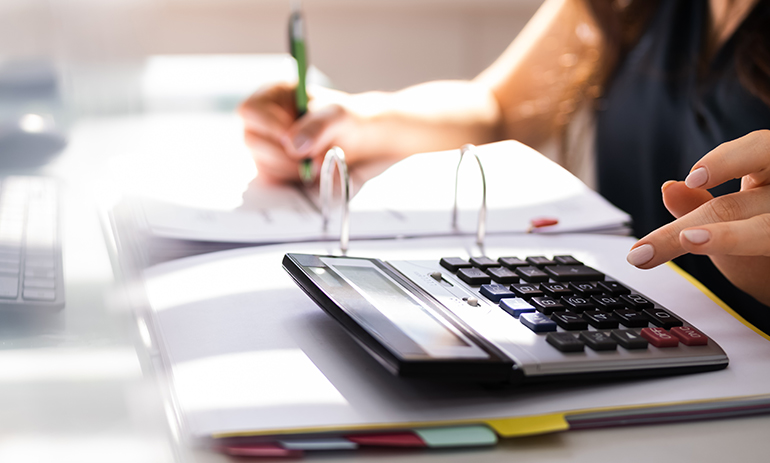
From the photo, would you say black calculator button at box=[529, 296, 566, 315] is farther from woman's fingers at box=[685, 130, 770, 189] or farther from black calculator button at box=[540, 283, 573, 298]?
woman's fingers at box=[685, 130, 770, 189]

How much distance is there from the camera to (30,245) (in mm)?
474

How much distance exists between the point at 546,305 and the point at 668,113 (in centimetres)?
57

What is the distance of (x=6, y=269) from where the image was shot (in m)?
0.42

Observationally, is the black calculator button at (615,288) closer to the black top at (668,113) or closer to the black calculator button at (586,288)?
the black calculator button at (586,288)

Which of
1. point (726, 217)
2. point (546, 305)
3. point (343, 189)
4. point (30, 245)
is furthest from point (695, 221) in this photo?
point (30, 245)

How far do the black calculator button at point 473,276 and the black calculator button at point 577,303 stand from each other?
5 centimetres

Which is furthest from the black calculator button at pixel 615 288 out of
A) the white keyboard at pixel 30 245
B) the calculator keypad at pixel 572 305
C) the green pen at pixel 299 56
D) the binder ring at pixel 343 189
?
the green pen at pixel 299 56

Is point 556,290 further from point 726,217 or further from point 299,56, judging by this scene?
point 299,56

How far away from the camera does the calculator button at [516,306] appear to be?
1.18 feet

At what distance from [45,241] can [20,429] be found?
26 centimetres

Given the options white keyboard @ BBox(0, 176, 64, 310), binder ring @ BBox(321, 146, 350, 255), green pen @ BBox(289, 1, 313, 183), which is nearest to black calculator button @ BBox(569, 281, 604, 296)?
binder ring @ BBox(321, 146, 350, 255)

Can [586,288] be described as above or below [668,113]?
below

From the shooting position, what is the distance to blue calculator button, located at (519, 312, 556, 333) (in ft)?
1.10

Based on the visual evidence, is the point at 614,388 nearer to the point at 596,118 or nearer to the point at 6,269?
the point at 6,269
